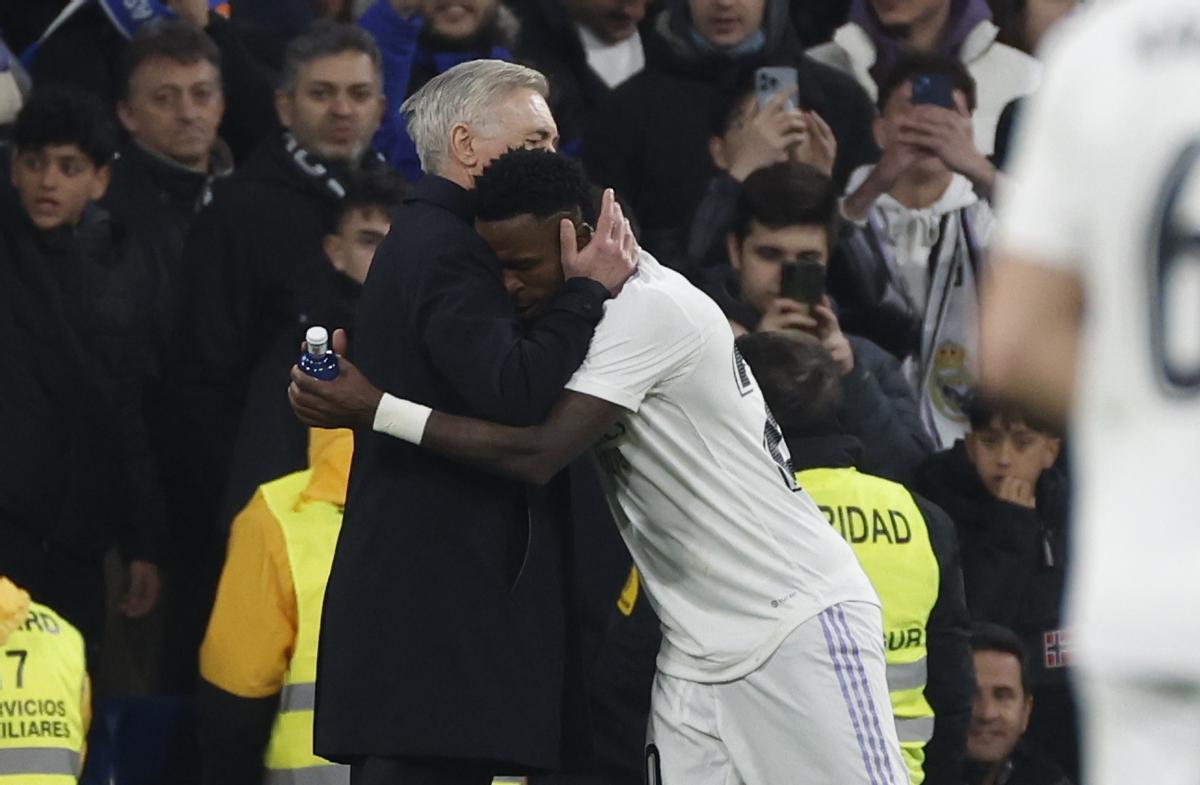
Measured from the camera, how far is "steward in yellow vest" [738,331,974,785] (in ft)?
18.9

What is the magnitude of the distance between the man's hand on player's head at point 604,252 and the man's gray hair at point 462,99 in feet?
1.21

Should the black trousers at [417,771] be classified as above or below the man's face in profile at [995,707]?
below

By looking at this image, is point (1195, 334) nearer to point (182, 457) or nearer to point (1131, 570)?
point (1131, 570)

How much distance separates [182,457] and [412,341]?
2.92 m

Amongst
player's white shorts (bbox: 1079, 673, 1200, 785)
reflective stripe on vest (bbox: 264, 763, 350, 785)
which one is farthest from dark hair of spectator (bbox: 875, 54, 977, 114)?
player's white shorts (bbox: 1079, 673, 1200, 785)

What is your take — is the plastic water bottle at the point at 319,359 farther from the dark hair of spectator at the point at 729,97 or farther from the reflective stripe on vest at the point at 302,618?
the dark hair of spectator at the point at 729,97

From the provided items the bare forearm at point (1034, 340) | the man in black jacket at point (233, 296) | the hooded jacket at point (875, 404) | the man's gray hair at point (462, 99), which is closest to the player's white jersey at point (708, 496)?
the man's gray hair at point (462, 99)

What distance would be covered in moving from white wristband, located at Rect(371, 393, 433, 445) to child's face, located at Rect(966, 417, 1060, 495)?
2.89 m

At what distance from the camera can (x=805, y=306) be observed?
23.7 feet

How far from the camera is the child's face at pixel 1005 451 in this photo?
7.40 metres

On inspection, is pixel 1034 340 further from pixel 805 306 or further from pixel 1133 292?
pixel 805 306

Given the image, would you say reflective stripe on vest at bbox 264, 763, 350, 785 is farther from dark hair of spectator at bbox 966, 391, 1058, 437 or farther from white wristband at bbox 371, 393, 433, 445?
dark hair of spectator at bbox 966, 391, 1058, 437

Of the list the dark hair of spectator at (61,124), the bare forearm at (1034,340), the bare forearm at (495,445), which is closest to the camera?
the bare forearm at (1034,340)

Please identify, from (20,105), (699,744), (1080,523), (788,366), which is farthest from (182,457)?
(1080,523)
